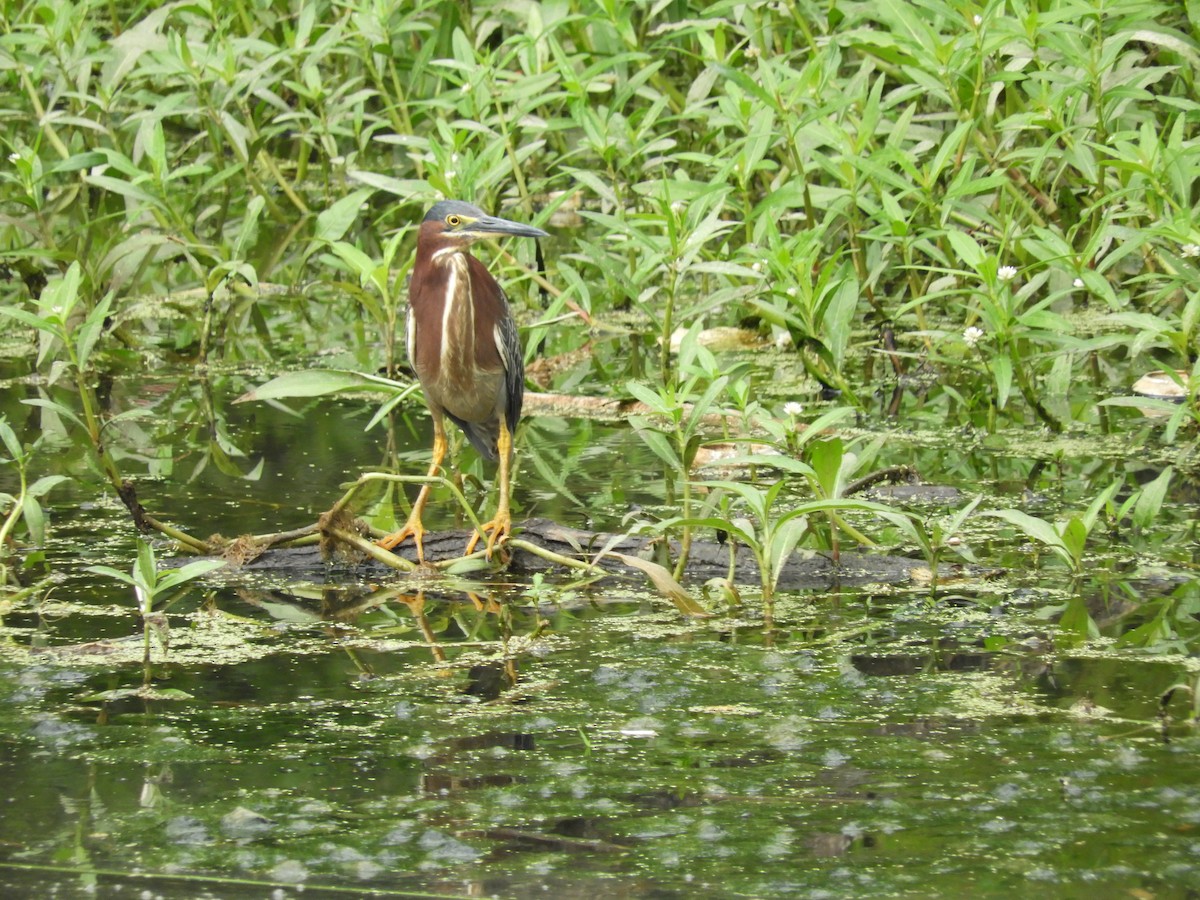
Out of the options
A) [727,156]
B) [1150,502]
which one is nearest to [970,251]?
[1150,502]

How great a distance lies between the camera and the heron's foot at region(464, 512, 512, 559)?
4359 mm

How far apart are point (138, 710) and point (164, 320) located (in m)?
5.06

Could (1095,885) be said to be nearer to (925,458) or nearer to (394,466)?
(925,458)

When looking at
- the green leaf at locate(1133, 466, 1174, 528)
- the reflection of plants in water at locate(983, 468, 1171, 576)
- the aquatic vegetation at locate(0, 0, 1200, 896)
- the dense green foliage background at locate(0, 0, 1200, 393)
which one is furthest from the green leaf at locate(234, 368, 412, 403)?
the green leaf at locate(1133, 466, 1174, 528)

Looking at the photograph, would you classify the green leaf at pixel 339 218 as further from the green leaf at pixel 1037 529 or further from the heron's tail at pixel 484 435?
the green leaf at pixel 1037 529

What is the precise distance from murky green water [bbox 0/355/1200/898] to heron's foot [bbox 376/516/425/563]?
151 mm

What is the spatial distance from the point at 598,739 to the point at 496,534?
135 centimetres

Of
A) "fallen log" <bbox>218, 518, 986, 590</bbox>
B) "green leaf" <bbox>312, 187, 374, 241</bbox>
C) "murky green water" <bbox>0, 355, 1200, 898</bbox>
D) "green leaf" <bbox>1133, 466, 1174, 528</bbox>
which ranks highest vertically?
"green leaf" <bbox>312, 187, 374, 241</bbox>

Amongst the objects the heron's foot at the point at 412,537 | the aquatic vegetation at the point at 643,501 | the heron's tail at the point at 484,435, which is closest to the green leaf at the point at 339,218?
the aquatic vegetation at the point at 643,501

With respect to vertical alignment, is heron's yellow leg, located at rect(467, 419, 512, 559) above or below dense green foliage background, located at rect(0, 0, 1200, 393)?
below

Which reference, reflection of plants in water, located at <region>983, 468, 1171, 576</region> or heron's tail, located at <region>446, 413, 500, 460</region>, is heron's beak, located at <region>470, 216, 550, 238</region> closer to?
heron's tail, located at <region>446, 413, 500, 460</region>

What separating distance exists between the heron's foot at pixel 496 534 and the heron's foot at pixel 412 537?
128 millimetres

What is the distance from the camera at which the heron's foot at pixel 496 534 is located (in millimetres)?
4359

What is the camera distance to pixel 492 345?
16.7ft
